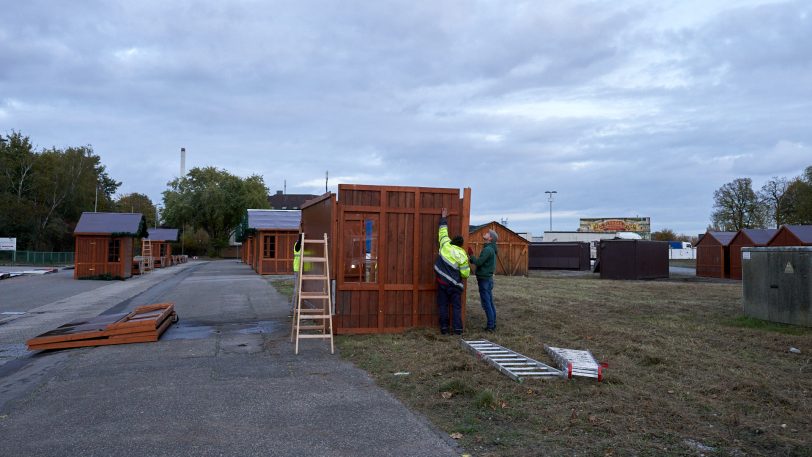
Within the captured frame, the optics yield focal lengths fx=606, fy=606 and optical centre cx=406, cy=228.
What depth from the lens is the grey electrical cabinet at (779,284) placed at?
1133 centimetres

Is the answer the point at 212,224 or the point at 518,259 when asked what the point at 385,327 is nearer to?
the point at 518,259

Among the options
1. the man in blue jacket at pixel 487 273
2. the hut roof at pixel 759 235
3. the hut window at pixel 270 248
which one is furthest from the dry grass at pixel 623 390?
Answer: the hut window at pixel 270 248

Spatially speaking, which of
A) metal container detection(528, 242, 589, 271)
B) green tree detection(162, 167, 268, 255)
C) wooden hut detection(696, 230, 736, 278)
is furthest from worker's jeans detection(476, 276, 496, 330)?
green tree detection(162, 167, 268, 255)

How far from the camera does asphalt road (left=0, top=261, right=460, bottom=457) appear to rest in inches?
191

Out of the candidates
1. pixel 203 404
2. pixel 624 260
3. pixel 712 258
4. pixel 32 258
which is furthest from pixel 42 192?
pixel 203 404

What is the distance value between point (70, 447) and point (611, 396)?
4.97m

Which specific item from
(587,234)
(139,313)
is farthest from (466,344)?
(587,234)

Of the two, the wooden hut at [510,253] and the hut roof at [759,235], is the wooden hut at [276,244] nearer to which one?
the wooden hut at [510,253]

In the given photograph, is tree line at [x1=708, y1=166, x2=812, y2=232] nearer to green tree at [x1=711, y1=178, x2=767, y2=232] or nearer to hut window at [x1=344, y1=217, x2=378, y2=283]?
green tree at [x1=711, y1=178, x2=767, y2=232]

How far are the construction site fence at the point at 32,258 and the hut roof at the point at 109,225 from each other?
76.8 feet

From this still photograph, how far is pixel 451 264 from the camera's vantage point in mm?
10148

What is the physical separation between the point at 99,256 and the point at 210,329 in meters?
21.4

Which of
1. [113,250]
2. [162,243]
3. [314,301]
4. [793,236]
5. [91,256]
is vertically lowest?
[314,301]

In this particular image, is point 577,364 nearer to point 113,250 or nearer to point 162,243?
point 113,250
